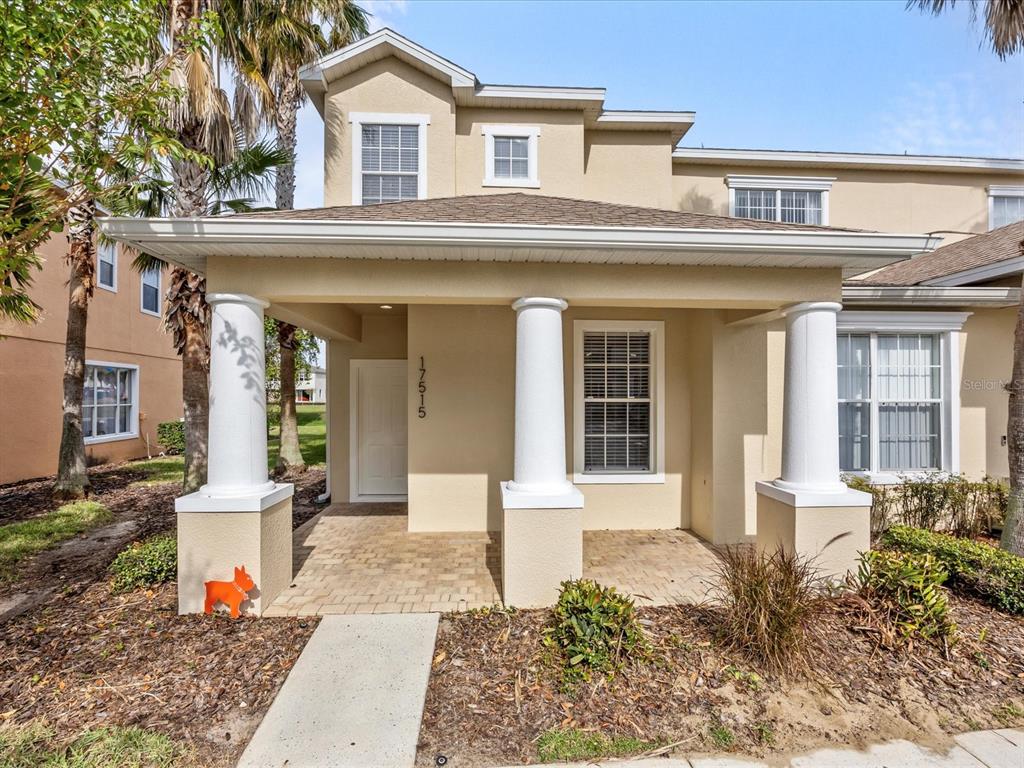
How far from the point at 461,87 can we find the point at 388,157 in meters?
1.61

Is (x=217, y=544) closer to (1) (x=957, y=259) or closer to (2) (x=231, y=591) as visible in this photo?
(2) (x=231, y=591)

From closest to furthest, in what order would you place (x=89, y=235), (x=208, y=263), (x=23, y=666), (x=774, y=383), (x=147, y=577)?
(x=23, y=666), (x=208, y=263), (x=147, y=577), (x=774, y=383), (x=89, y=235)

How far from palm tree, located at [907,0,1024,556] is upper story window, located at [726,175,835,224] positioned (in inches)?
134

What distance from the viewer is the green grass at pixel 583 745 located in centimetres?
297

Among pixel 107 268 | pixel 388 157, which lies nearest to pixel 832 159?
pixel 388 157

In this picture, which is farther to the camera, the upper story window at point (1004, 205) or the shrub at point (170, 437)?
the shrub at point (170, 437)

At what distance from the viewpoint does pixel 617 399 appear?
285 inches

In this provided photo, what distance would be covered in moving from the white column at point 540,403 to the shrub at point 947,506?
4611 millimetres

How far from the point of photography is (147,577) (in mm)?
4996

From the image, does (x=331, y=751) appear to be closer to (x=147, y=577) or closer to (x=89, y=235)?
(x=147, y=577)

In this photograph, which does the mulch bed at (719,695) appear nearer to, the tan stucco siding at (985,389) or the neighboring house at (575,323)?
the neighboring house at (575,323)

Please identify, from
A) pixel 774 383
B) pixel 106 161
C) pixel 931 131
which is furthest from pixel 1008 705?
pixel 931 131

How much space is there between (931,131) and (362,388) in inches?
558

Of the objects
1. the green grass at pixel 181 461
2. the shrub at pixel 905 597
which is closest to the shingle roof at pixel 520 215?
the shrub at pixel 905 597
